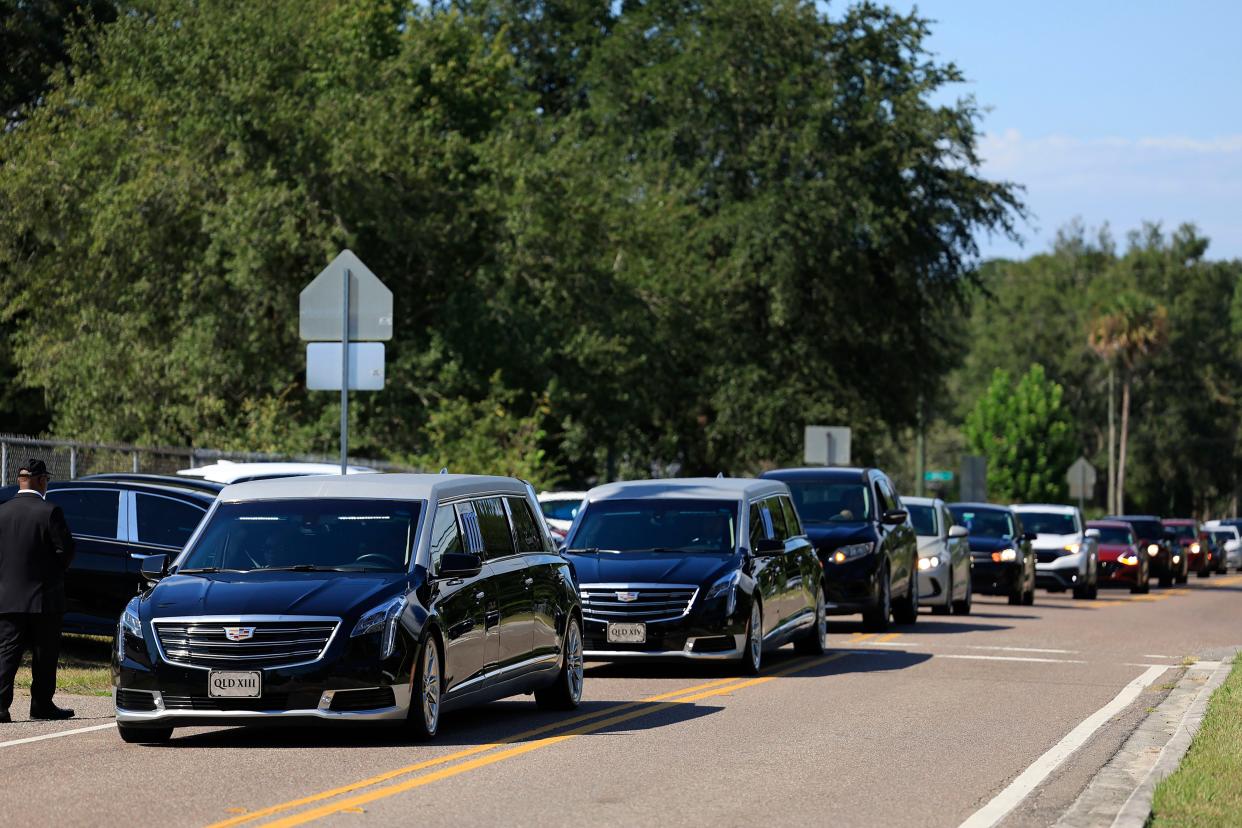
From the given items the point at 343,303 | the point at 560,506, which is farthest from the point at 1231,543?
the point at 343,303

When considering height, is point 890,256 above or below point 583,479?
above

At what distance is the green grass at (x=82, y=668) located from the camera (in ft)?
53.9

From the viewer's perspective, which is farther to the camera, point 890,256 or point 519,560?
point 890,256

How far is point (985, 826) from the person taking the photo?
9641 millimetres

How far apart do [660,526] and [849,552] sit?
621cm

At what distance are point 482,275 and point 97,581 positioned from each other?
23.9 meters

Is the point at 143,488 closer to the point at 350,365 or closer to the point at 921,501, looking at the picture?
the point at 350,365

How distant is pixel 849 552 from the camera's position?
82.8ft

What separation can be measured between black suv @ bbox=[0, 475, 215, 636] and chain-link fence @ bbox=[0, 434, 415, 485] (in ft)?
17.5

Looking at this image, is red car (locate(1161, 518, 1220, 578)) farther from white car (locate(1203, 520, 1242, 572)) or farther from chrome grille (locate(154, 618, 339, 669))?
chrome grille (locate(154, 618, 339, 669))

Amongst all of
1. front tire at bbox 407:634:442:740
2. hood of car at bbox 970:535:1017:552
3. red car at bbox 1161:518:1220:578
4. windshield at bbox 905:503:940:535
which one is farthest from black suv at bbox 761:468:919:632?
red car at bbox 1161:518:1220:578

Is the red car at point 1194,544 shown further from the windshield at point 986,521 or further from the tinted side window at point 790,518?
the tinted side window at point 790,518

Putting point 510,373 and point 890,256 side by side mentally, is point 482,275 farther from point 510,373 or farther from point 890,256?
point 890,256

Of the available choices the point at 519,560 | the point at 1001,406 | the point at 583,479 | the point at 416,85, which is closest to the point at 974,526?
the point at 416,85
